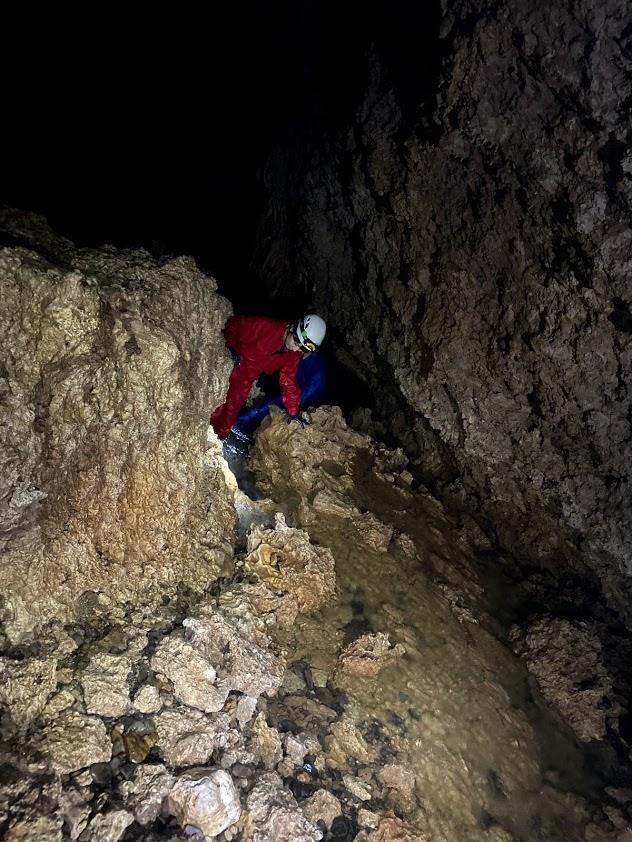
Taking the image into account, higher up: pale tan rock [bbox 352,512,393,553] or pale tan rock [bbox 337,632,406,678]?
pale tan rock [bbox 352,512,393,553]

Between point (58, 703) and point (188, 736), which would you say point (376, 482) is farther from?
point (58, 703)

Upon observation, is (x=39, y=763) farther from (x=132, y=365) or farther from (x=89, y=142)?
(x=89, y=142)

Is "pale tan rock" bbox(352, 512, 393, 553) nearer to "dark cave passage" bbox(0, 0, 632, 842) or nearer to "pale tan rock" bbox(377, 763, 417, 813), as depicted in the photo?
"dark cave passage" bbox(0, 0, 632, 842)

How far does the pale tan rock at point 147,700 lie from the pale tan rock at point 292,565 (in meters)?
0.96

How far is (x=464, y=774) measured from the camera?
2865 mm

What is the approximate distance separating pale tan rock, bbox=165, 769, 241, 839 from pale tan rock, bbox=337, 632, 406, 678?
3.40 ft

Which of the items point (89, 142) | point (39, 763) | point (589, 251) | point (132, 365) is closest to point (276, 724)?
point (39, 763)

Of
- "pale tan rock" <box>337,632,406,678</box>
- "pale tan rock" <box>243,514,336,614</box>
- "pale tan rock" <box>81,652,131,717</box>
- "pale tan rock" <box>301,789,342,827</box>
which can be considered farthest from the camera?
"pale tan rock" <box>243,514,336,614</box>

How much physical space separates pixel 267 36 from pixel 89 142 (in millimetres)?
2711

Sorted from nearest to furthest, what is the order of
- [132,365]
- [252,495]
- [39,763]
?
[39,763]
[132,365]
[252,495]

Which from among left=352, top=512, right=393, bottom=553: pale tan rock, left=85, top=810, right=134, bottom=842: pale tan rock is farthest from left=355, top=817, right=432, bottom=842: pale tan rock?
left=352, top=512, right=393, bottom=553: pale tan rock

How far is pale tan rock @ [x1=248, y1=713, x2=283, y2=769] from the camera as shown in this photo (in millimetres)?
2393

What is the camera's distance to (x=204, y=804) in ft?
6.64

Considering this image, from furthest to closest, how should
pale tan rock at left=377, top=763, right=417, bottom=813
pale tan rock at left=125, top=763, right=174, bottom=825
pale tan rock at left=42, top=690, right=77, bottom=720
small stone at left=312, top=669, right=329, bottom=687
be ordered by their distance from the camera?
small stone at left=312, top=669, right=329, bottom=687 < pale tan rock at left=377, top=763, right=417, bottom=813 < pale tan rock at left=42, top=690, right=77, bottom=720 < pale tan rock at left=125, top=763, right=174, bottom=825
